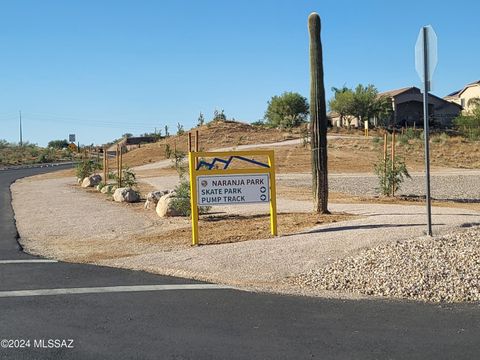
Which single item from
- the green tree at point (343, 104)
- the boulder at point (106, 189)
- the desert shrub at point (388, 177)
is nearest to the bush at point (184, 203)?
the desert shrub at point (388, 177)

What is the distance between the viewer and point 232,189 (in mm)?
11117

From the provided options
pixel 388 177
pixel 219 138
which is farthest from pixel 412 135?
pixel 388 177

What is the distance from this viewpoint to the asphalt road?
5.41 meters

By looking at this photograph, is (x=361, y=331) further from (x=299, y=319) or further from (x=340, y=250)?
(x=340, y=250)

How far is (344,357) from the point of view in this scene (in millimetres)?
5238

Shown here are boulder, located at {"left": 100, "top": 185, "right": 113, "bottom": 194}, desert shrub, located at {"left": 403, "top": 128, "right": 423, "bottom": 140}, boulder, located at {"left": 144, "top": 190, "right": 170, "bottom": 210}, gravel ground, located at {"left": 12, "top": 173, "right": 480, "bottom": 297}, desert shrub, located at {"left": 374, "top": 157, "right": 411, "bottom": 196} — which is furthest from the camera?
desert shrub, located at {"left": 403, "top": 128, "right": 423, "bottom": 140}

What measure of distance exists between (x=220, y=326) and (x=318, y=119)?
25.7 feet

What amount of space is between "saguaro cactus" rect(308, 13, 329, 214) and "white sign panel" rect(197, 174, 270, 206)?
2.47 m

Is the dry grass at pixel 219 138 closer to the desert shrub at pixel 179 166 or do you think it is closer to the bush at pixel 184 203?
the desert shrub at pixel 179 166

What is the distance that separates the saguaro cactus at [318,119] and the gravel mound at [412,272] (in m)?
4.34

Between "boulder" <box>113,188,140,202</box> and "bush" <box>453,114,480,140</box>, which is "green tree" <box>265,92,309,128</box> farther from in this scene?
"boulder" <box>113,188,140,202</box>

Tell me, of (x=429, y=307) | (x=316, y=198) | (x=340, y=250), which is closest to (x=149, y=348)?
(x=429, y=307)

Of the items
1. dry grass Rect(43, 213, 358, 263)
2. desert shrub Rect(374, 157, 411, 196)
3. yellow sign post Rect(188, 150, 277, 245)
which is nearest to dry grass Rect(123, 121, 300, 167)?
desert shrub Rect(374, 157, 411, 196)

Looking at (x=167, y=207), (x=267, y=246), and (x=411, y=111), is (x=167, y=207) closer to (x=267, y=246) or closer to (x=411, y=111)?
(x=267, y=246)
